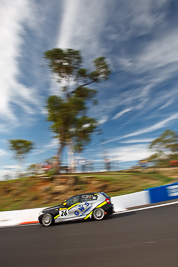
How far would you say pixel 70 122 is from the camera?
72.6ft

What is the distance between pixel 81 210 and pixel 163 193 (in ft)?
18.7

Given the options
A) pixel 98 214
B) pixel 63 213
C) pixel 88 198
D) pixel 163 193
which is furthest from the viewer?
pixel 163 193

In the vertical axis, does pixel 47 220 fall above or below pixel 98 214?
below

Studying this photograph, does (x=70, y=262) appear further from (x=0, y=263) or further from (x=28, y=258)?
(x=0, y=263)

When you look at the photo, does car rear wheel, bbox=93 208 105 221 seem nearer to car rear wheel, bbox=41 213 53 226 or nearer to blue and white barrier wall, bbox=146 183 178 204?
car rear wheel, bbox=41 213 53 226

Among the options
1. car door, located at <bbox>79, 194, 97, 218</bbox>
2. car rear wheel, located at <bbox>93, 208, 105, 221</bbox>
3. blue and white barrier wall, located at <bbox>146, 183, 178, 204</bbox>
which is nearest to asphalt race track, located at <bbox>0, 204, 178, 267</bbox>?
car rear wheel, located at <bbox>93, 208, 105, 221</bbox>

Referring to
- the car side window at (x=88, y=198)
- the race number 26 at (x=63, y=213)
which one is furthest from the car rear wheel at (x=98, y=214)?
the race number 26 at (x=63, y=213)

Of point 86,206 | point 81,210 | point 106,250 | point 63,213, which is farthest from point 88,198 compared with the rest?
point 106,250

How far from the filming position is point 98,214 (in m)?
9.24

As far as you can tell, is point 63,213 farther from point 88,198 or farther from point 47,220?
point 88,198

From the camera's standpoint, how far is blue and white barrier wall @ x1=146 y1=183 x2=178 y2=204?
12367 mm

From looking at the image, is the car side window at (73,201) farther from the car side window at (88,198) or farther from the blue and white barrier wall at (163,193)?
the blue and white barrier wall at (163,193)

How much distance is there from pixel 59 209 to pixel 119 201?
163 inches

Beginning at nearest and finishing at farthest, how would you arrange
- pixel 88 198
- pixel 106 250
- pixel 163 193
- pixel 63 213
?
pixel 106 250 → pixel 63 213 → pixel 88 198 → pixel 163 193
